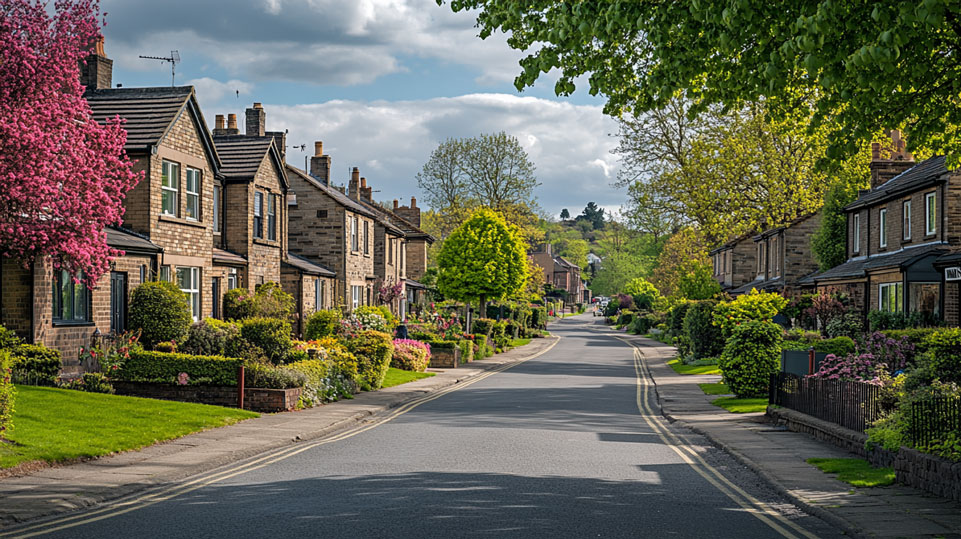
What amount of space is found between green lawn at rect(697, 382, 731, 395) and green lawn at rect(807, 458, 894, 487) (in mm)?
11928

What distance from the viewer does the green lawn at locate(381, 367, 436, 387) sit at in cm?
2858

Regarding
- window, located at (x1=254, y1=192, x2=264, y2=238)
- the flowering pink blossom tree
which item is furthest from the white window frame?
the flowering pink blossom tree

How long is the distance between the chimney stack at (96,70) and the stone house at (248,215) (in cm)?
529

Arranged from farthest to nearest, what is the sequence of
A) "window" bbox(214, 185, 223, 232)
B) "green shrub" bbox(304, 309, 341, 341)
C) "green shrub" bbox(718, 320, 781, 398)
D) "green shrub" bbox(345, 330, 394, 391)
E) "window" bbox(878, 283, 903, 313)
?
"green shrub" bbox(304, 309, 341, 341) < "window" bbox(878, 283, 903, 313) < "window" bbox(214, 185, 223, 232) < "green shrub" bbox(345, 330, 394, 391) < "green shrub" bbox(718, 320, 781, 398)

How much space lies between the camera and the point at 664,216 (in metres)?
53.8

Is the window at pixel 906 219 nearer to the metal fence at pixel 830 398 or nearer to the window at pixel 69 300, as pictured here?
the metal fence at pixel 830 398

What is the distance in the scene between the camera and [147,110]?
88.8 ft

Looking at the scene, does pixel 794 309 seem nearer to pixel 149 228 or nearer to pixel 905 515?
pixel 149 228

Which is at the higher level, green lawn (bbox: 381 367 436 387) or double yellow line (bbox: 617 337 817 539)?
double yellow line (bbox: 617 337 817 539)

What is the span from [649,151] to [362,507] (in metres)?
48.0

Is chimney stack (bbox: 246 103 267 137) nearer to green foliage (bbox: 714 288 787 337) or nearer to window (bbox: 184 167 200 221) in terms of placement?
window (bbox: 184 167 200 221)

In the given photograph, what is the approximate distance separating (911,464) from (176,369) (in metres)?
15.8

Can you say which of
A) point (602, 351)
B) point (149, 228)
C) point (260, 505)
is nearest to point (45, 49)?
point (149, 228)

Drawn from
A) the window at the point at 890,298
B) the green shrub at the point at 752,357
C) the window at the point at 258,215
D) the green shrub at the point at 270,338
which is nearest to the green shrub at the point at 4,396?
the green shrub at the point at 270,338
